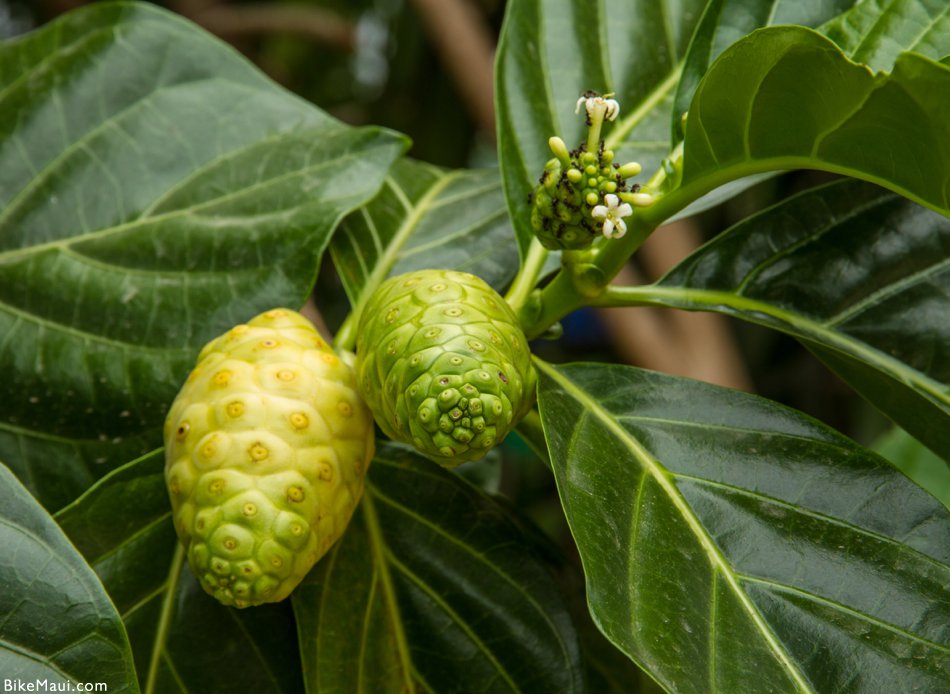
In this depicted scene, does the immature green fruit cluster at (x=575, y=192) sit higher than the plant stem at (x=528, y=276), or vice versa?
the immature green fruit cluster at (x=575, y=192)

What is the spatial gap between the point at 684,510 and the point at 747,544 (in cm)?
5

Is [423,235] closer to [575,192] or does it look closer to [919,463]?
[575,192]

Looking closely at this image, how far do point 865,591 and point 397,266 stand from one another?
1.74 feet

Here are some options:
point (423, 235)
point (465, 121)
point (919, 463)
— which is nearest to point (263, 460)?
A: point (423, 235)

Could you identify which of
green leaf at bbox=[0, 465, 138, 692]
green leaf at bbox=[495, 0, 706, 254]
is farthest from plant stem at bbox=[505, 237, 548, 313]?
green leaf at bbox=[0, 465, 138, 692]

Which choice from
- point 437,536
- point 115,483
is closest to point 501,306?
point 437,536

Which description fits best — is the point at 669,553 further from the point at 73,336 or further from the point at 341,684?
the point at 73,336

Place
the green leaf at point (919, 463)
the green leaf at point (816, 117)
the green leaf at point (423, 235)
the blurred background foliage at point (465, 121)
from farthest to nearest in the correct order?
the blurred background foliage at point (465, 121), the green leaf at point (919, 463), the green leaf at point (423, 235), the green leaf at point (816, 117)

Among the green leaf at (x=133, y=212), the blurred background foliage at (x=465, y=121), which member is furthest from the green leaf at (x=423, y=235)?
the blurred background foliage at (x=465, y=121)

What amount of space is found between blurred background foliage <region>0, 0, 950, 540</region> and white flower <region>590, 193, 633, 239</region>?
898mm

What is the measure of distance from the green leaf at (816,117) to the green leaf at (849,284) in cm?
16

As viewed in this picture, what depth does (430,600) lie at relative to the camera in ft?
2.79

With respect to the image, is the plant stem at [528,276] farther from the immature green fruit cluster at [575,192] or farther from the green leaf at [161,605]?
the green leaf at [161,605]

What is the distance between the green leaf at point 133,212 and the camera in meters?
0.93
